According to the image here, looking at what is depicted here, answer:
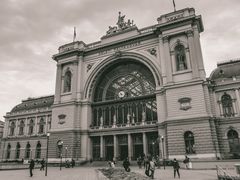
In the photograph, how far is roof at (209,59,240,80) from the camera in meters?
43.9

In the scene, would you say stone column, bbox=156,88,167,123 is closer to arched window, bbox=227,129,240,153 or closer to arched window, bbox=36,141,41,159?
arched window, bbox=227,129,240,153

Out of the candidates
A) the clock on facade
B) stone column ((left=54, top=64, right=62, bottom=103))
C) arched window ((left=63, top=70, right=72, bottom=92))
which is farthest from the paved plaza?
arched window ((left=63, top=70, right=72, bottom=92))

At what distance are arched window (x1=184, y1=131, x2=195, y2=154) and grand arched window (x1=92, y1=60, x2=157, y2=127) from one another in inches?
311

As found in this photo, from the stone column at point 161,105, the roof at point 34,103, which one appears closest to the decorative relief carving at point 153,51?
the stone column at point 161,105

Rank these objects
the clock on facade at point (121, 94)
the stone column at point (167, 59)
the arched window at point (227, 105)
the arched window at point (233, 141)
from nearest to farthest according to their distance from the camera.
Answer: the arched window at point (233, 141)
the arched window at point (227, 105)
the stone column at point (167, 59)
the clock on facade at point (121, 94)

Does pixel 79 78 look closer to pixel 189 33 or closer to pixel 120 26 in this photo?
pixel 120 26

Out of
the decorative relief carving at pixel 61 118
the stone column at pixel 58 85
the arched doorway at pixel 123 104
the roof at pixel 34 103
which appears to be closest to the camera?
the arched doorway at pixel 123 104

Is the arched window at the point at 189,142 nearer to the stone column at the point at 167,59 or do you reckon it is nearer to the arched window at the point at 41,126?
the stone column at the point at 167,59

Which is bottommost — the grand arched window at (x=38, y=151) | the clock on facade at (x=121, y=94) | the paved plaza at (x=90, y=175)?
the paved plaza at (x=90, y=175)

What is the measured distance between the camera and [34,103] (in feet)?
234

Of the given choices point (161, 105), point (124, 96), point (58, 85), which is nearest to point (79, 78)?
point (58, 85)

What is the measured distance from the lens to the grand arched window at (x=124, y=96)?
4544 centimetres

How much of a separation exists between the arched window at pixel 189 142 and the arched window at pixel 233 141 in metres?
7.18

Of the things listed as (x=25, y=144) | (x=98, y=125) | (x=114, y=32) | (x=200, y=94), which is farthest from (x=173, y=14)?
(x=25, y=144)
